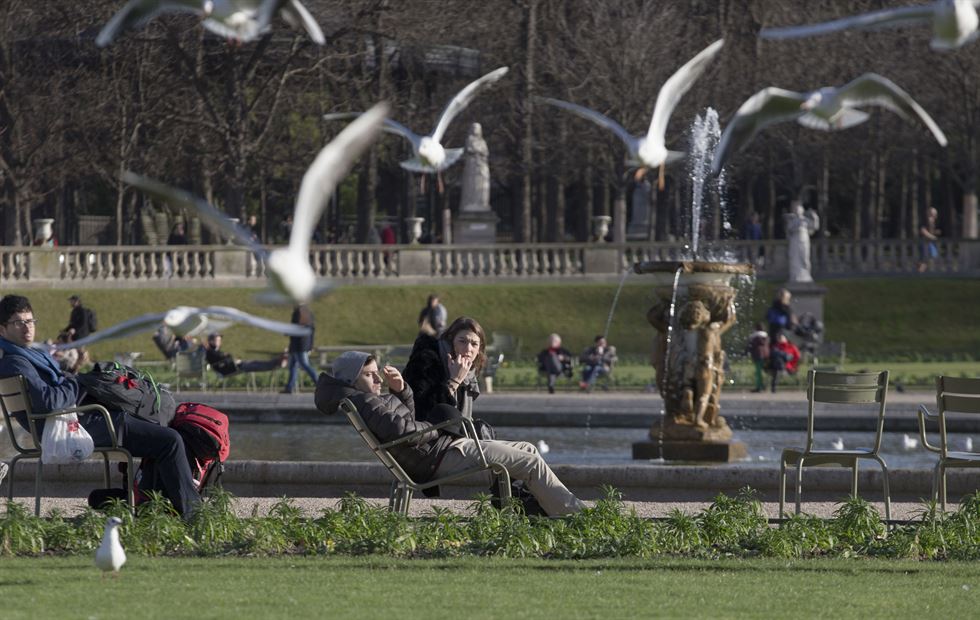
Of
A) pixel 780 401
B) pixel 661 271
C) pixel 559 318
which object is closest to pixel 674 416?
pixel 661 271

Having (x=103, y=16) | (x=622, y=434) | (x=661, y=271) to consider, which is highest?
(x=103, y=16)

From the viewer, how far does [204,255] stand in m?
39.0

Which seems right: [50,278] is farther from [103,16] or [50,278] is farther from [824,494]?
[824,494]

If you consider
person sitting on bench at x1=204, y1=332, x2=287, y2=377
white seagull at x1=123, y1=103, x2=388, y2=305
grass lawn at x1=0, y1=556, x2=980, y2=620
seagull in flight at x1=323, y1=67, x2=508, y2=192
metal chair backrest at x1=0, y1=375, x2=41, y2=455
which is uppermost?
seagull in flight at x1=323, y1=67, x2=508, y2=192

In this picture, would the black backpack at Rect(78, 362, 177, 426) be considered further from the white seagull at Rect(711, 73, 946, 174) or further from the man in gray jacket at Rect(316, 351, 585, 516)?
the white seagull at Rect(711, 73, 946, 174)

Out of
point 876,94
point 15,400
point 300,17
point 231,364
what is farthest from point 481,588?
point 231,364

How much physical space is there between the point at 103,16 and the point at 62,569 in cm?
3340

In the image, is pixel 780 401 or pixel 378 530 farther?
pixel 780 401

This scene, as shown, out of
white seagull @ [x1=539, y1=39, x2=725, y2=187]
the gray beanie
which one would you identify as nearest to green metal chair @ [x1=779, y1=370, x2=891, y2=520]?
the gray beanie

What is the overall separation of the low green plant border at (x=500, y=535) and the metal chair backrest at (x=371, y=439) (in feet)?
1.09

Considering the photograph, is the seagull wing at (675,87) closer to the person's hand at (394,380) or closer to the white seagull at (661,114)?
the white seagull at (661,114)

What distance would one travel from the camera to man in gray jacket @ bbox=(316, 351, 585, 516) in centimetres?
911

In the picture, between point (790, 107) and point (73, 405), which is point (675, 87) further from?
point (73, 405)

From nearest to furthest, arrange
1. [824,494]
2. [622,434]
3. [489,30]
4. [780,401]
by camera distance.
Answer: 1. [824,494]
2. [622,434]
3. [780,401]
4. [489,30]
